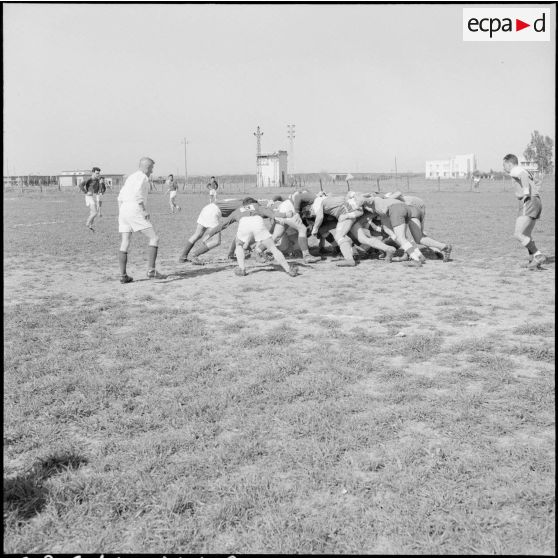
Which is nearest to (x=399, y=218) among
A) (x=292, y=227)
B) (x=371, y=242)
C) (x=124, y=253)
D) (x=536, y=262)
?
(x=371, y=242)

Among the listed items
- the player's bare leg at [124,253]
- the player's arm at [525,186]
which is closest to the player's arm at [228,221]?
the player's bare leg at [124,253]

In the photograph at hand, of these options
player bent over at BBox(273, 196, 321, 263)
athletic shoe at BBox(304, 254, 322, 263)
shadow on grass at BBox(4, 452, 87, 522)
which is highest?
player bent over at BBox(273, 196, 321, 263)

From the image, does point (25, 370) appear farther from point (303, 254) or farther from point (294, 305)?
point (303, 254)

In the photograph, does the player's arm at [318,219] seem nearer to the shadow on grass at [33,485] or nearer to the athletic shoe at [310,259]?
the athletic shoe at [310,259]

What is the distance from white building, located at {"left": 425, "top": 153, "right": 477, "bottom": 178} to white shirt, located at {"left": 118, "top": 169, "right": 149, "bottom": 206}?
425ft

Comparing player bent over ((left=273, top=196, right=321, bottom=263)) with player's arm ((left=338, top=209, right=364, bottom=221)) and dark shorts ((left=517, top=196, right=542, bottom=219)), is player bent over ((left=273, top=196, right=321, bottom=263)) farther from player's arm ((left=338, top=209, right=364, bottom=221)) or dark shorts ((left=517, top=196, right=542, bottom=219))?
dark shorts ((left=517, top=196, right=542, bottom=219))

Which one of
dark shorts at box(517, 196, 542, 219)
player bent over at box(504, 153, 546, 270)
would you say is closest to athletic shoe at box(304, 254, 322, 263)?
player bent over at box(504, 153, 546, 270)

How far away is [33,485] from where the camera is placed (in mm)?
3105

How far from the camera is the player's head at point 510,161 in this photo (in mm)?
10125

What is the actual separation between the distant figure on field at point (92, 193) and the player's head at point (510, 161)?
11.8 m

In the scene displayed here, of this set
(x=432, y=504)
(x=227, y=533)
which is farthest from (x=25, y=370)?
(x=432, y=504)

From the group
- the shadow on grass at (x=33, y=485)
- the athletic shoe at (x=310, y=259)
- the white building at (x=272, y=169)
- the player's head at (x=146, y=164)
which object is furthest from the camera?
the white building at (x=272, y=169)

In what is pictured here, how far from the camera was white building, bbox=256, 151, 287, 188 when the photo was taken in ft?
221

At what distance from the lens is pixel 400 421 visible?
3883 millimetres
